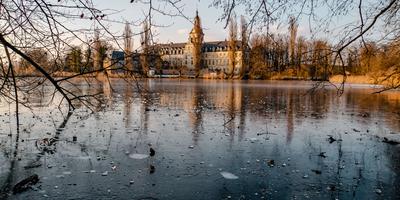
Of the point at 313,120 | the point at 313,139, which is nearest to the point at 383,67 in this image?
the point at 313,120

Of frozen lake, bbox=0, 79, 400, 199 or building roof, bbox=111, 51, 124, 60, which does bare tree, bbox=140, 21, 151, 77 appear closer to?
building roof, bbox=111, 51, 124, 60

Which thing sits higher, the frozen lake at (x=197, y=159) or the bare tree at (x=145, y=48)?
the bare tree at (x=145, y=48)

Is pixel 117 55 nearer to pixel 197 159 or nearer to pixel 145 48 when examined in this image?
pixel 145 48

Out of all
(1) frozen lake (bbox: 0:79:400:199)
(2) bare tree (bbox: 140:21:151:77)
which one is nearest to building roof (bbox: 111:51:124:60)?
(2) bare tree (bbox: 140:21:151:77)

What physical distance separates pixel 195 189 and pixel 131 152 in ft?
9.05

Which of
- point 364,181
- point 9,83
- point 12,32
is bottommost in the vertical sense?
point 364,181

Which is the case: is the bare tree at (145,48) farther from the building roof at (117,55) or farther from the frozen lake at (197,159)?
the frozen lake at (197,159)

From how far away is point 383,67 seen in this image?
1241 centimetres

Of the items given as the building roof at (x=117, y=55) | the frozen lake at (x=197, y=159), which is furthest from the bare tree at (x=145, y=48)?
the frozen lake at (x=197, y=159)

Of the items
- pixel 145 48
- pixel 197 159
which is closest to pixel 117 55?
pixel 145 48

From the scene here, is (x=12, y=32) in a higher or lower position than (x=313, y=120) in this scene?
higher

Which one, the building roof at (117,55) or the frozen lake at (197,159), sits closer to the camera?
the building roof at (117,55)

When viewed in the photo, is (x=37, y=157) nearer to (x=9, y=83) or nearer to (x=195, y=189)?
(x=9, y=83)

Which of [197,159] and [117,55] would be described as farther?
[197,159]
